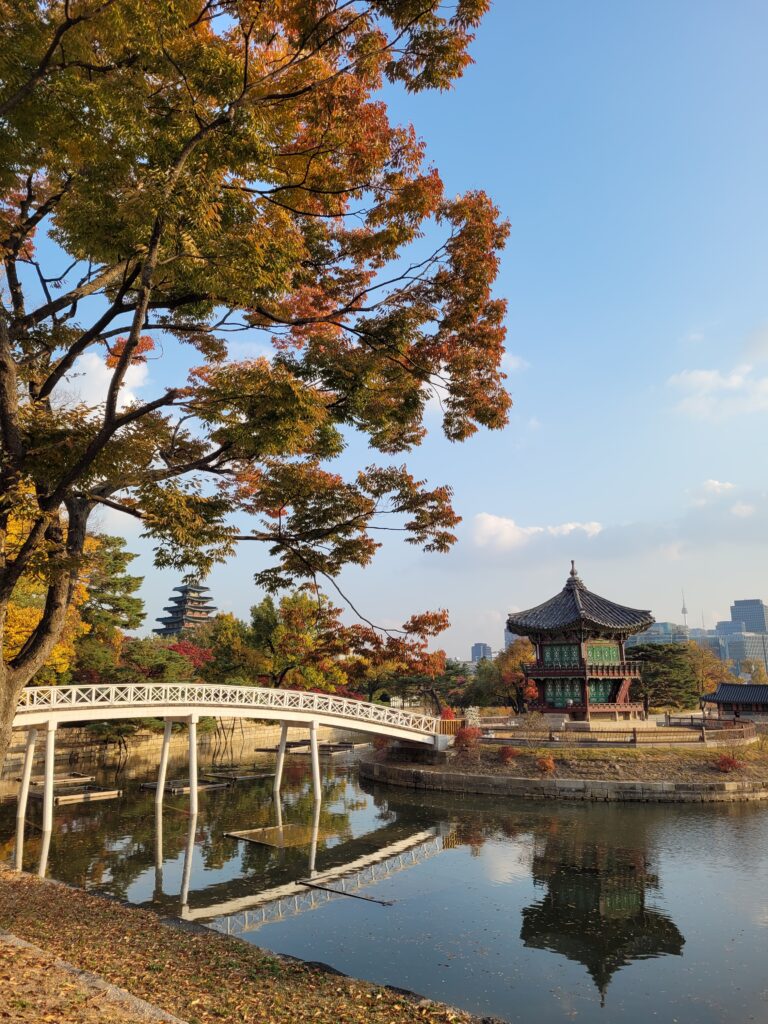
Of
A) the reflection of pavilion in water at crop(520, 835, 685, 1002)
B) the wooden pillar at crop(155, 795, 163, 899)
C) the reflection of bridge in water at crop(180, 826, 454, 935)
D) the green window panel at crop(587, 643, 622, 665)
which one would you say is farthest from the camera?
the green window panel at crop(587, 643, 622, 665)

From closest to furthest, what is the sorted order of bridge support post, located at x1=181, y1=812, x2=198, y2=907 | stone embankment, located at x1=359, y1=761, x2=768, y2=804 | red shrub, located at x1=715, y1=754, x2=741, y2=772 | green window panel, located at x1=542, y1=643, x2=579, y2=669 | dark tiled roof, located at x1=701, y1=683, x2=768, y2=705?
bridge support post, located at x1=181, y1=812, x2=198, y2=907
stone embankment, located at x1=359, y1=761, x2=768, y2=804
red shrub, located at x1=715, y1=754, x2=741, y2=772
green window panel, located at x1=542, y1=643, x2=579, y2=669
dark tiled roof, located at x1=701, y1=683, x2=768, y2=705

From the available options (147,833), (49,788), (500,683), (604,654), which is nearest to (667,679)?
(604,654)

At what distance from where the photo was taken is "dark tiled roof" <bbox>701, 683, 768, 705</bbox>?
133 ft

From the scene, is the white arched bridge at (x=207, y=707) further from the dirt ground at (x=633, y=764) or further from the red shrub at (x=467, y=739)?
the dirt ground at (x=633, y=764)

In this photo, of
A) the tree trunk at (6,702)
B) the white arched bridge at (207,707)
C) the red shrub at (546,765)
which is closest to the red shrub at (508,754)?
the red shrub at (546,765)

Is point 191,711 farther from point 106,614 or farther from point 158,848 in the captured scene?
point 106,614

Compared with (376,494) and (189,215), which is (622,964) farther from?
(189,215)

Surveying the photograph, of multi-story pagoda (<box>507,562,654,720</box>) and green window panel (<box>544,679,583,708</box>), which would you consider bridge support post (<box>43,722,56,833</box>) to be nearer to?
multi-story pagoda (<box>507,562,654,720</box>)

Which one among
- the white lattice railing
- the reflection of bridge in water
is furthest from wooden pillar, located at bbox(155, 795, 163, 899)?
the white lattice railing

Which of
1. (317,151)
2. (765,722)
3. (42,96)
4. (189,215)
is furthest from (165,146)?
(765,722)

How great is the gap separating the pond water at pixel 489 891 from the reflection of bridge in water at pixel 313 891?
0.24 ft

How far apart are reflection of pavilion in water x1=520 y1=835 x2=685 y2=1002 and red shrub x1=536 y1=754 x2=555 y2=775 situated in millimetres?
8500

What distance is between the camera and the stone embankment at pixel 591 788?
25.0m

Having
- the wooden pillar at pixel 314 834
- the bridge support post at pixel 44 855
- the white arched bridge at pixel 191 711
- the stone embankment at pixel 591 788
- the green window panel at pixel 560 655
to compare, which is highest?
the green window panel at pixel 560 655
